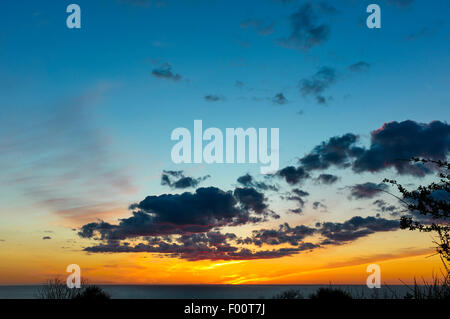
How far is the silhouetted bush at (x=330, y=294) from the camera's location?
54.5ft

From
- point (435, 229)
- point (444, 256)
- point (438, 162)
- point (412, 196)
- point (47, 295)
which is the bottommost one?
point (47, 295)

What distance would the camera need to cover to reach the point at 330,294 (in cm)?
1708

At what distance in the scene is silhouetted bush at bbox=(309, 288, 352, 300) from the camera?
16609 millimetres
